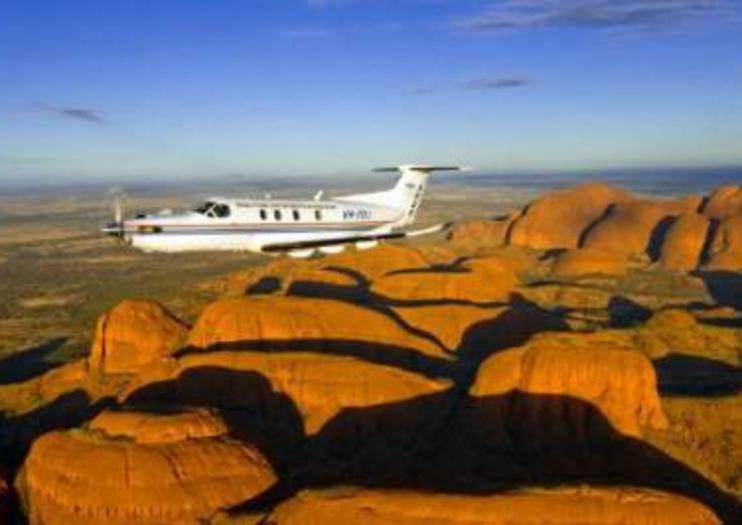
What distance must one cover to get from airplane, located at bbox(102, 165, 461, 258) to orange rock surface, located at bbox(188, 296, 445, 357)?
9584 millimetres

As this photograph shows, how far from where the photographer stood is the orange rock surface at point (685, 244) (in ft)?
609

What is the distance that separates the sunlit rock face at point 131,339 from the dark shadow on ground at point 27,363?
1537 centimetres

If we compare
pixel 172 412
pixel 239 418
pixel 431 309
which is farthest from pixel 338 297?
pixel 172 412

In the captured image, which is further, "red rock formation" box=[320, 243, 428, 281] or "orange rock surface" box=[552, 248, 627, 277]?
"orange rock surface" box=[552, 248, 627, 277]

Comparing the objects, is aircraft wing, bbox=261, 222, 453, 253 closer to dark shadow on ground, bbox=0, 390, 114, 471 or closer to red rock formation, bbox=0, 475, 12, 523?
dark shadow on ground, bbox=0, 390, 114, 471

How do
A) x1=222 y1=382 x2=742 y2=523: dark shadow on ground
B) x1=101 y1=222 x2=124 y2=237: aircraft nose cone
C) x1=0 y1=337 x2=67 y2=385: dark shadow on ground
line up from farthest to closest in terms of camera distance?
x1=0 y1=337 x2=67 y2=385: dark shadow on ground → x1=101 y1=222 x2=124 y2=237: aircraft nose cone → x1=222 y1=382 x2=742 y2=523: dark shadow on ground

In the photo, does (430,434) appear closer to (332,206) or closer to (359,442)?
(359,442)

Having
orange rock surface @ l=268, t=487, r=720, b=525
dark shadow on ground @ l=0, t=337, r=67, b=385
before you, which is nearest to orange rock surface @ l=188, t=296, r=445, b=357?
dark shadow on ground @ l=0, t=337, r=67, b=385

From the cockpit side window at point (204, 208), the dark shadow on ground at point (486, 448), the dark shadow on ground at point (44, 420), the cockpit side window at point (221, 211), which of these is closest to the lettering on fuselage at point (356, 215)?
the cockpit side window at point (221, 211)

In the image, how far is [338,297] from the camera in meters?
111

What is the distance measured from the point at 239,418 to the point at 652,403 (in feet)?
85.6

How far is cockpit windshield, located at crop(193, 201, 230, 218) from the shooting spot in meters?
69.1

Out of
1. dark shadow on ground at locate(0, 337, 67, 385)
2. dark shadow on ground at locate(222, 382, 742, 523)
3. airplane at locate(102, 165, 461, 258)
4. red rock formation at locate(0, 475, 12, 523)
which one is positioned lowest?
dark shadow on ground at locate(0, 337, 67, 385)

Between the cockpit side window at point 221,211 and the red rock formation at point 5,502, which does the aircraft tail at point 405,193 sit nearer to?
the cockpit side window at point 221,211
